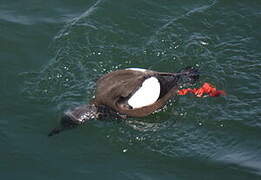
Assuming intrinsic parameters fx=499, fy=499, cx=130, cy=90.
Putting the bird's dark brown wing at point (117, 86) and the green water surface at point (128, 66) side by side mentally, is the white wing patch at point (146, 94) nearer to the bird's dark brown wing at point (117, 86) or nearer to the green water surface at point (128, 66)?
the bird's dark brown wing at point (117, 86)

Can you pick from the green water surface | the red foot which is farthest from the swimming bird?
the red foot

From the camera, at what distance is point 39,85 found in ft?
33.5

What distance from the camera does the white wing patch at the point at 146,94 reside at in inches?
358

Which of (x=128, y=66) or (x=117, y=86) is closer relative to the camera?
(x=117, y=86)

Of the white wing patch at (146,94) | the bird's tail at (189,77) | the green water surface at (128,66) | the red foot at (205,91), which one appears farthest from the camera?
the bird's tail at (189,77)

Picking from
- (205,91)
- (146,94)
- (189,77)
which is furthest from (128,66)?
(205,91)

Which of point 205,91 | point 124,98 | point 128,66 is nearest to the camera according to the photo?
point 124,98

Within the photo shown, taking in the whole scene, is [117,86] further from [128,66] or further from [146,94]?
[128,66]

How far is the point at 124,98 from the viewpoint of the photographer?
910 cm

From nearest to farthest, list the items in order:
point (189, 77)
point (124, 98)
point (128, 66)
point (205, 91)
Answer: point (124, 98), point (205, 91), point (189, 77), point (128, 66)

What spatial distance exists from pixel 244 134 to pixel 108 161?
2.50 meters

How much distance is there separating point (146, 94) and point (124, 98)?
41cm

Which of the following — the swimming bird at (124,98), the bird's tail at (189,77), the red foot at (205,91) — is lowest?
the swimming bird at (124,98)

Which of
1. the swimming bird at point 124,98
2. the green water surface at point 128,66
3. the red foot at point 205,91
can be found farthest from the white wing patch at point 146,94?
the red foot at point 205,91
